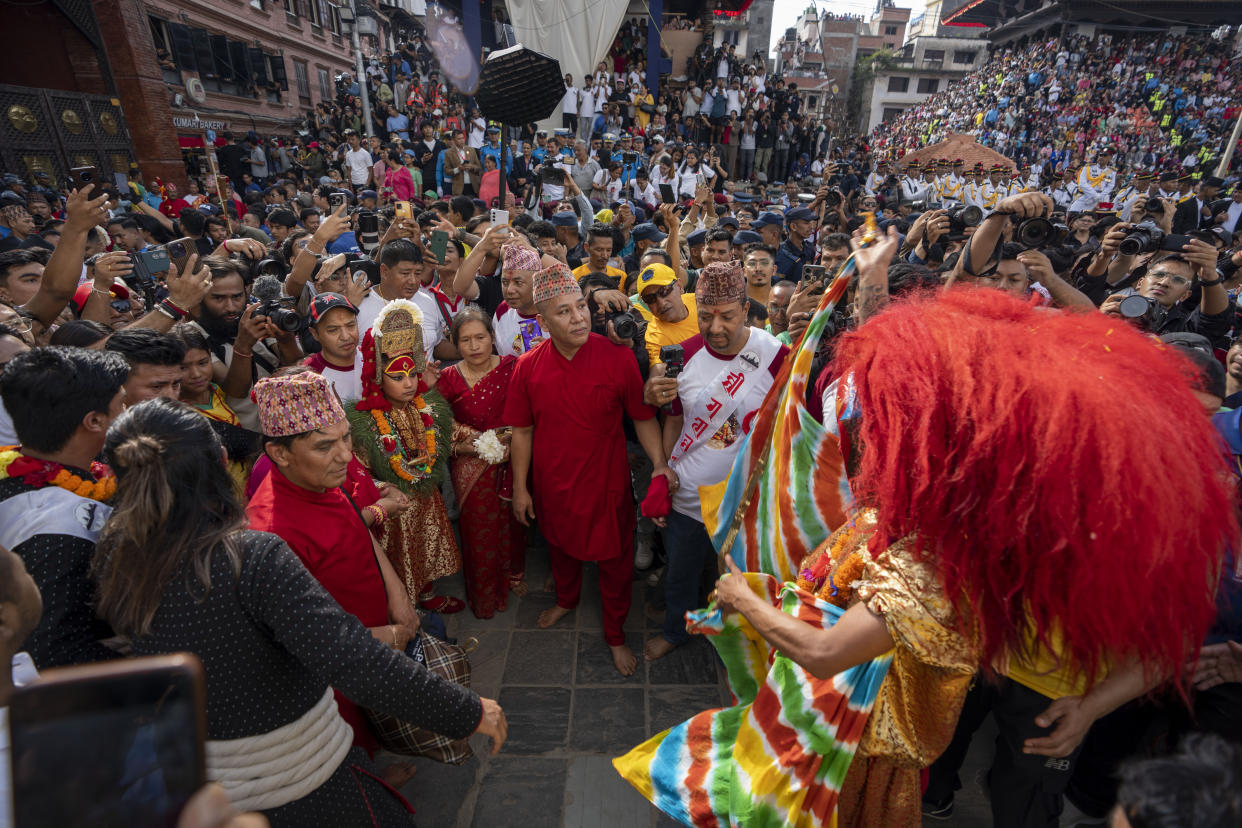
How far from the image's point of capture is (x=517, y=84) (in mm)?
5086

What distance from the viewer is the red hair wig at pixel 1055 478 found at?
3.93ft

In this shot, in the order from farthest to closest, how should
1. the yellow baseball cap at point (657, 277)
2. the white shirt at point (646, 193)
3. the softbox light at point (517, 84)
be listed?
the white shirt at point (646, 193) < the softbox light at point (517, 84) < the yellow baseball cap at point (657, 277)

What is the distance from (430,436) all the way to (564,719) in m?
1.56

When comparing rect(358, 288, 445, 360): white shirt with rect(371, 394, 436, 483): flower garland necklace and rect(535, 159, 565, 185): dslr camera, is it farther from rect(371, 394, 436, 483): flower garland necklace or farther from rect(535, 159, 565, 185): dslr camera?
rect(535, 159, 565, 185): dslr camera

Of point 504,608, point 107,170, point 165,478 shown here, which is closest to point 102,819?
point 165,478

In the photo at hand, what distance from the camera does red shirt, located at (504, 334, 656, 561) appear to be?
3.09 meters

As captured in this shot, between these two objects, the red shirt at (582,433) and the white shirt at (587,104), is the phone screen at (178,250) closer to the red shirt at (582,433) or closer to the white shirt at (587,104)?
the red shirt at (582,433)

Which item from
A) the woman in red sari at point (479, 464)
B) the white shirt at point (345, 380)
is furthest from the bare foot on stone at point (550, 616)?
the white shirt at point (345, 380)

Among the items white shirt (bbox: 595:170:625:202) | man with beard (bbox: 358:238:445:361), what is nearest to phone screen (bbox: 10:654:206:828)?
man with beard (bbox: 358:238:445:361)

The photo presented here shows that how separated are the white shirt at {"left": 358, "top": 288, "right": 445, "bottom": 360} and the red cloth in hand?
71.1 inches

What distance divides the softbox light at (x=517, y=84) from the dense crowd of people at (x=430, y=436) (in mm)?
1008

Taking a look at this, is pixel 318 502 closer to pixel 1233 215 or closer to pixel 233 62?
pixel 1233 215

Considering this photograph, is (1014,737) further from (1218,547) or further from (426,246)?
(426,246)

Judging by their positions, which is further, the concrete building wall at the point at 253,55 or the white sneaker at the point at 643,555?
the concrete building wall at the point at 253,55
